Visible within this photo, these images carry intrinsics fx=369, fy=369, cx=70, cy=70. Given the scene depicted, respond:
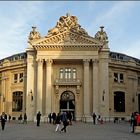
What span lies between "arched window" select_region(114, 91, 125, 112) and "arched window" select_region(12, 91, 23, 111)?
18615mm

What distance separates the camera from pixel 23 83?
238ft

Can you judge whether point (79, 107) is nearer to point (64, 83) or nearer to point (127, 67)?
point (64, 83)

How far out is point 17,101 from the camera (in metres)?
73.8

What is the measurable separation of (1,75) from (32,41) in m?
15.4

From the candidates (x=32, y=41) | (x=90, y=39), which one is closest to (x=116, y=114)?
(x=90, y=39)

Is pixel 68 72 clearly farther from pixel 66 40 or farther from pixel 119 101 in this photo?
pixel 119 101

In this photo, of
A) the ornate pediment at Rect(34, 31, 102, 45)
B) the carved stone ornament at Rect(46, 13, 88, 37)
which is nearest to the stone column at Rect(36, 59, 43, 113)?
the ornate pediment at Rect(34, 31, 102, 45)

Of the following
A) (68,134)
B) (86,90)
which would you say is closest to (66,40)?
(86,90)

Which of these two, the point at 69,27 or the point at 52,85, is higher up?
the point at 69,27

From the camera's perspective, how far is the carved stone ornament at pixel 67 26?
6712cm

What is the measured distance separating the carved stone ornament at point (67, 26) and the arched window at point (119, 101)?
14647 millimetres

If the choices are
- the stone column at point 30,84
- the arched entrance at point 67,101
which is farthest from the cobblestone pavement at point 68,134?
the stone column at point 30,84

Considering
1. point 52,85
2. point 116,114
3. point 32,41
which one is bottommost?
point 116,114

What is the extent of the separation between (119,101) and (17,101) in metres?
20.3
